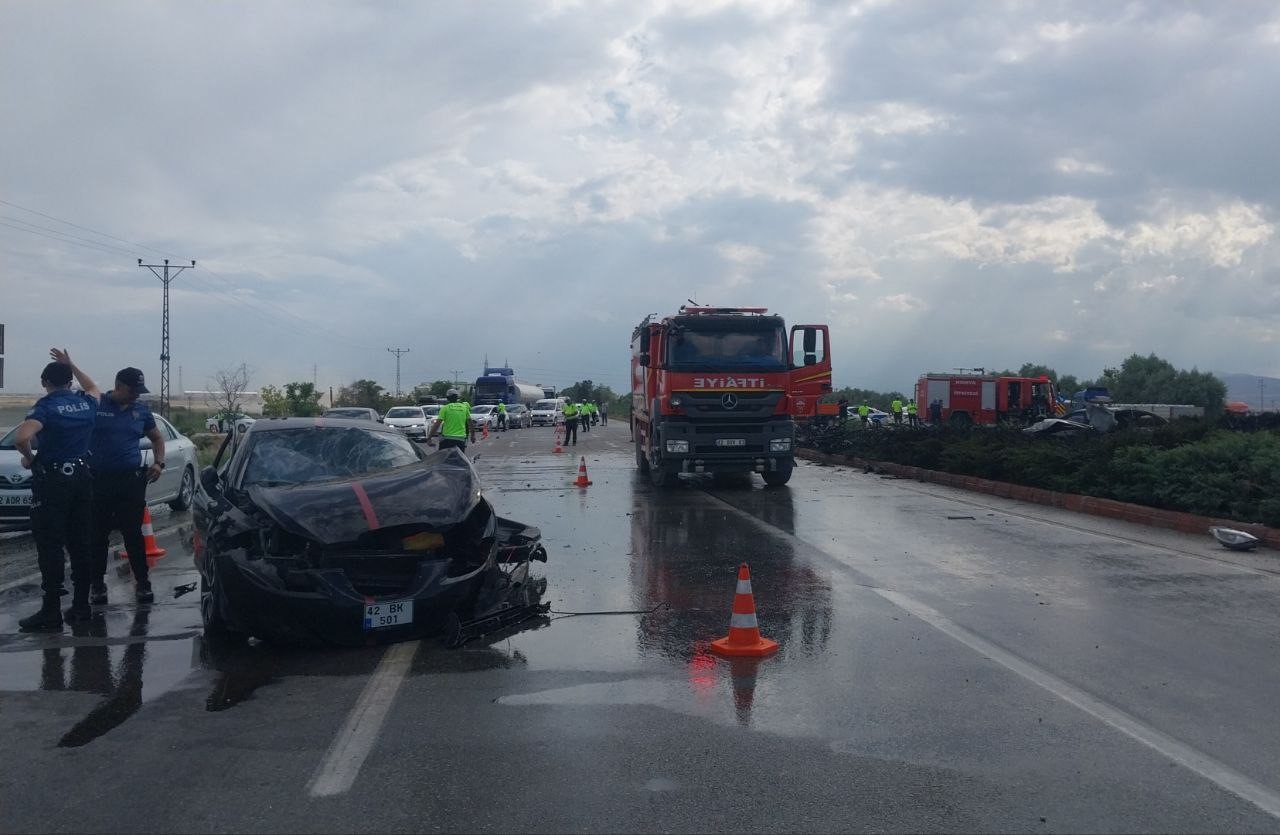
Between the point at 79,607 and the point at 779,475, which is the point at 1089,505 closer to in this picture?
the point at 779,475

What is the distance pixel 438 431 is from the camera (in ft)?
62.2

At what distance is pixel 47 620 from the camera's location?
25.0 feet

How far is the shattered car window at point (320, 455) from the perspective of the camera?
25.8 feet

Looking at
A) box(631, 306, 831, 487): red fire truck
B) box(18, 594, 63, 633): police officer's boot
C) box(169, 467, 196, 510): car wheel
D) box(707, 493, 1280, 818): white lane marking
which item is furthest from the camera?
box(631, 306, 831, 487): red fire truck

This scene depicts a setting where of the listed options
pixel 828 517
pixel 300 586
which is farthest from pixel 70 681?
pixel 828 517

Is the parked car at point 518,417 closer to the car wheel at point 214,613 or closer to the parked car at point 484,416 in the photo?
the parked car at point 484,416

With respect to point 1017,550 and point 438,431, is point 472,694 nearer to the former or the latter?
point 1017,550

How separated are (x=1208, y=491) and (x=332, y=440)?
35.5 ft

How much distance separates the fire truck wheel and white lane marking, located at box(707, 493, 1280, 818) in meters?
9.35

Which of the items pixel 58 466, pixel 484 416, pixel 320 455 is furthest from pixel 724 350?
pixel 484 416

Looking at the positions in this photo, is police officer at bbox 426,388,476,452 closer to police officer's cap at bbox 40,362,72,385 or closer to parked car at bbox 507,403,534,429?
police officer's cap at bbox 40,362,72,385

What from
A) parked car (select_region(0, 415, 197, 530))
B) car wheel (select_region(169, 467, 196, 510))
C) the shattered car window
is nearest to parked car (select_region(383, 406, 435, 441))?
car wheel (select_region(169, 467, 196, 510))

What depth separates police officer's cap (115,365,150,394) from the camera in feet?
27.9

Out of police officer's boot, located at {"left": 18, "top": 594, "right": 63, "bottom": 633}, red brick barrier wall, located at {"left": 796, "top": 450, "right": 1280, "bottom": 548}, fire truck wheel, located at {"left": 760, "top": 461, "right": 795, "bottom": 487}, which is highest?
fire truck wheel, located at {"left": 760, "top": 461, "right": 795, "bottom": 487}
